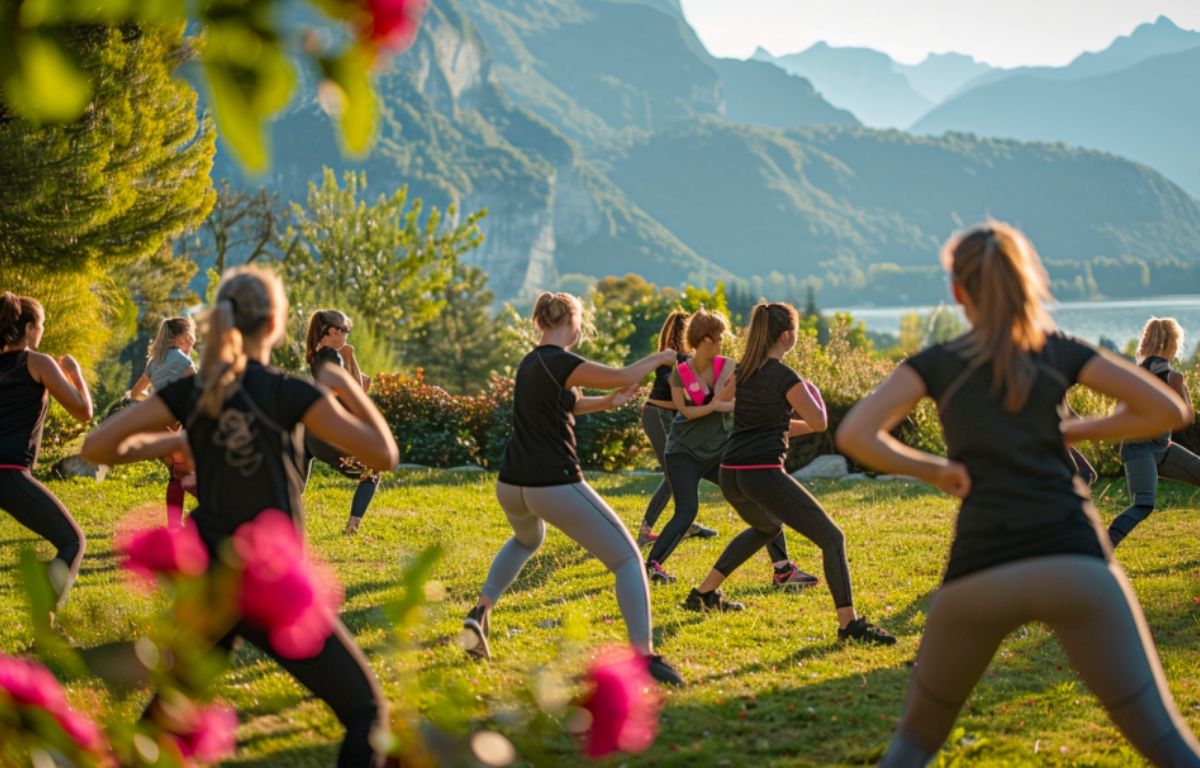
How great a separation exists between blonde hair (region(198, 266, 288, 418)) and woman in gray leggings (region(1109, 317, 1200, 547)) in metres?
7.31

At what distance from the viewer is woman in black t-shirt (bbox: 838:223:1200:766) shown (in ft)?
10.1

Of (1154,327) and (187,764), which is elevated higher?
(1154,327)

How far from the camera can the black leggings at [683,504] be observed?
8781 millimetres

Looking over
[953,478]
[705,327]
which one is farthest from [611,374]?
[705,327]

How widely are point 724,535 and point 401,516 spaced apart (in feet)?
12.4

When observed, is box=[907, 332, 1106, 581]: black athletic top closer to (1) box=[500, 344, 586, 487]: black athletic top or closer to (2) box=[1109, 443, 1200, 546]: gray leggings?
(1) box=[500, 344, 586, 487]: black athletic top

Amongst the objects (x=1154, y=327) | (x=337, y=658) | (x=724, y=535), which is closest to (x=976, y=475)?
(x=337, y=658)

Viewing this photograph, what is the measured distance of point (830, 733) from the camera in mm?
5211

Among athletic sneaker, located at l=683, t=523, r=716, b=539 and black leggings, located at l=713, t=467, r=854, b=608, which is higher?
black leggings, located at l=713, t=467, r=854, b=608

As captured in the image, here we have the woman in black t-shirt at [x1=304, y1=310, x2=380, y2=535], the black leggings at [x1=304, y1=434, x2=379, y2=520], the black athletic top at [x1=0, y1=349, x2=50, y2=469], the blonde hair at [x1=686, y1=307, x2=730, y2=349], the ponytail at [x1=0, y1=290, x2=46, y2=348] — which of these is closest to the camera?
the ponytail at [x1=0, y1=290, x2=46, y2=348]

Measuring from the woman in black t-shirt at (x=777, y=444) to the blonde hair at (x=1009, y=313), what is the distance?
3.39 m

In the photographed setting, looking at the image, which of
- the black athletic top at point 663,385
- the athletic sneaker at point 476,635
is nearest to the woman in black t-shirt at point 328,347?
the black athletic top at point 663,385

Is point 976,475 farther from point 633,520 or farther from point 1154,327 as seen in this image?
point 633,520

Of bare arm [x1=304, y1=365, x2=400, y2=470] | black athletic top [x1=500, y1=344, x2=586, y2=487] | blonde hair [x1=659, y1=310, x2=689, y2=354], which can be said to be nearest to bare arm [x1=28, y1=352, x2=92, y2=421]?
black athletic top [x1=500, y1=344, x2=586, y2=487]
